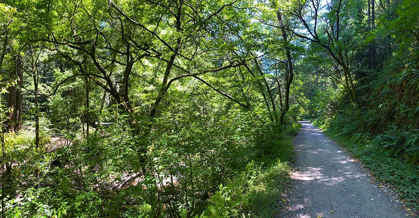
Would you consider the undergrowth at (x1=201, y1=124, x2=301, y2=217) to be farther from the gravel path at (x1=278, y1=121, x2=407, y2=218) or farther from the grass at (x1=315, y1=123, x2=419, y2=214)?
the grass at (x1=315, y1=123, x2=419, y2=214)

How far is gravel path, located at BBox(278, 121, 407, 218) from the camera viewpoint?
424 centimetres

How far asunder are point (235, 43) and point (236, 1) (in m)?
1.21

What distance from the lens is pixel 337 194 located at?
16.5ft

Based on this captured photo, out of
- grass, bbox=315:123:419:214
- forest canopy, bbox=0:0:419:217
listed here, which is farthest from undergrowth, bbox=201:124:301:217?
grass, bbox=315:123:419:214

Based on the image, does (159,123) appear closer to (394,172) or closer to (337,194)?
(337,194)

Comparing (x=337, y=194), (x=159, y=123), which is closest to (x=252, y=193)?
(x=337, y=194)

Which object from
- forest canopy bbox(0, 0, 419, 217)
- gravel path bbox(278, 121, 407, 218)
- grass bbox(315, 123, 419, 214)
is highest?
forest canopy bbox(0, 0, 419, 217)

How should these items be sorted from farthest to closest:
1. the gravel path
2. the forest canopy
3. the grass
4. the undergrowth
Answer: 1. the grass
2. the gravel path
3. the forest canopy
4. the undergrowth

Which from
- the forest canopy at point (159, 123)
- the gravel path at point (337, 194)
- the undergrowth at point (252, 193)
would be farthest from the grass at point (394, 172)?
the undergrowth at point (252, 193)

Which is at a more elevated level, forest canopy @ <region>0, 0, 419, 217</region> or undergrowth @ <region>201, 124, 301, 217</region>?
forest canopy @ <region>0, 0, 419, 217</region>

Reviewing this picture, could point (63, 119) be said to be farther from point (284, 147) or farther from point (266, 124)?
point (284, 147)

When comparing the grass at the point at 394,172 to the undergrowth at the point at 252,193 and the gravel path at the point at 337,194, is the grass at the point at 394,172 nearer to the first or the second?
the gravel path at the point at 337,194

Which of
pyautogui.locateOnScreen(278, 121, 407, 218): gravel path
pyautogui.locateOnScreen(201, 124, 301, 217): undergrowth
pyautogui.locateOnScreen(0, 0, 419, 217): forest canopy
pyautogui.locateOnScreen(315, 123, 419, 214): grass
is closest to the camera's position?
pyautogui.locateOnScreen(201, 124, 301, 217): undergrowth

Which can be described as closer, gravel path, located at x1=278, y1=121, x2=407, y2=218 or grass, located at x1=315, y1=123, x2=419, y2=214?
gravel path, located at x1=278, y1=121, x2=407, y2=218
